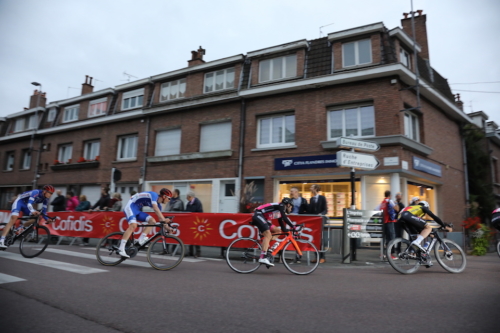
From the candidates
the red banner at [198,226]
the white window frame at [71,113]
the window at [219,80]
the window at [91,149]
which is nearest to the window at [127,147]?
the window at [91,149]

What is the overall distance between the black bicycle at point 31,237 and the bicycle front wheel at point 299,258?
5.61m

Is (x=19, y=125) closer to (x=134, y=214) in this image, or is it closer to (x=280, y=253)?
(x=134, y=214)

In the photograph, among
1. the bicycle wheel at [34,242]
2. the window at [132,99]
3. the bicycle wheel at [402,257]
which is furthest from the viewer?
the window at [132,99]

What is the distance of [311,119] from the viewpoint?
14633mm

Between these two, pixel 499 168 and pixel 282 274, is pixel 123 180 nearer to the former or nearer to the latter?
pixel 282 274

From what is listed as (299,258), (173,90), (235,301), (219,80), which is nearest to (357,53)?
(219,80)

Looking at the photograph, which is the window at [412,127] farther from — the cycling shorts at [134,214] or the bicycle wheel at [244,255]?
the cycling shorts at [134,214]

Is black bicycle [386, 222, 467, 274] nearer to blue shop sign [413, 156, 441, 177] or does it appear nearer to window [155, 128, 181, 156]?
blue shop sign [413, 156, 441, 177]

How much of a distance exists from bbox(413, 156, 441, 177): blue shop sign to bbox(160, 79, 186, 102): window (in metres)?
12.2

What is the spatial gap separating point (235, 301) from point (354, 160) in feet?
19.3

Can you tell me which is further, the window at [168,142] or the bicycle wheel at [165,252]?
the window at [168,142]

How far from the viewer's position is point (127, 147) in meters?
20.6

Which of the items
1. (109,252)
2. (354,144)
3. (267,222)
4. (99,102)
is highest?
(99,102)

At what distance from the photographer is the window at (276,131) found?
1533cm
